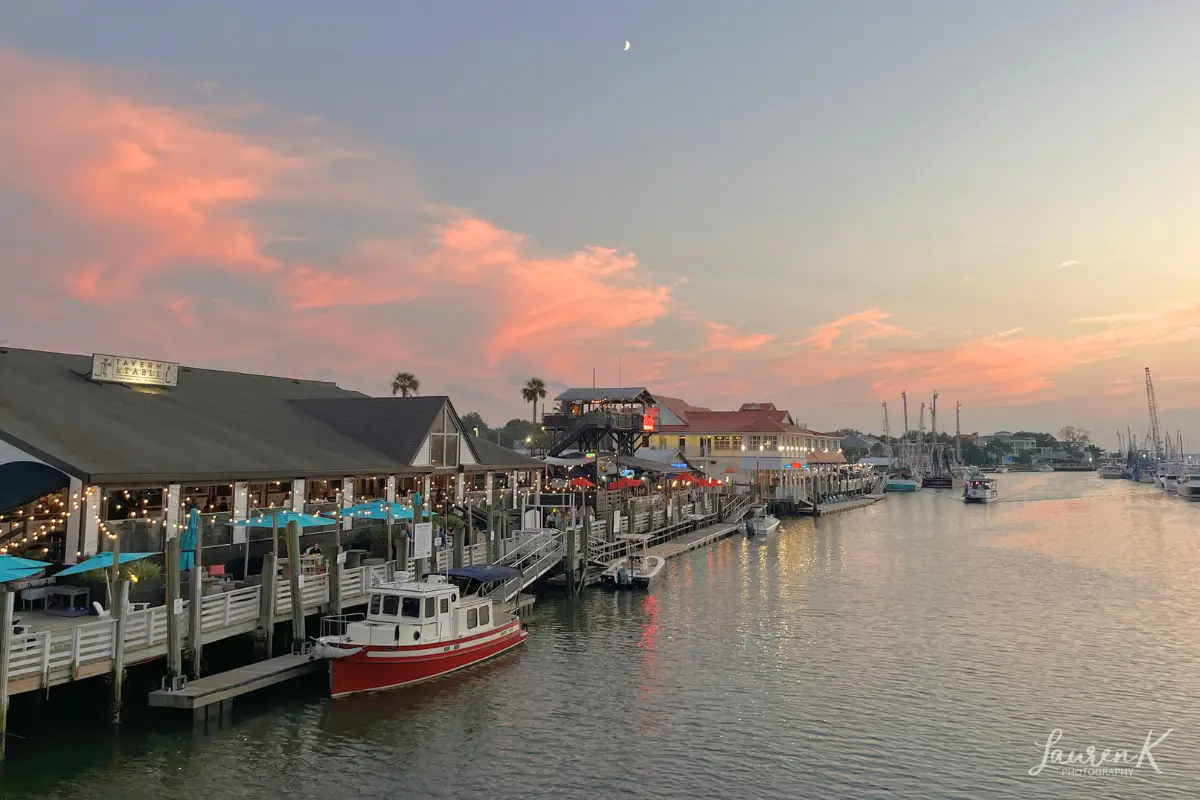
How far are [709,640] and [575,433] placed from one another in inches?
1547

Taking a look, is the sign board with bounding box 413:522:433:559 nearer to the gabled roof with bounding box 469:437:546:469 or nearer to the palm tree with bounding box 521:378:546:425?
the gabled roof with bounding box 469:437:546:469

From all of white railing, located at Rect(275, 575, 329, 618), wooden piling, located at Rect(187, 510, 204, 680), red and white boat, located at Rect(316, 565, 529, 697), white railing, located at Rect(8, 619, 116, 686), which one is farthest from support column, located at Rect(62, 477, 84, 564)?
red and white boat, located at Rect(316, 565, 529, 697)

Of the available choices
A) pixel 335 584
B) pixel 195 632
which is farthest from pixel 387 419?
pixel 195 632

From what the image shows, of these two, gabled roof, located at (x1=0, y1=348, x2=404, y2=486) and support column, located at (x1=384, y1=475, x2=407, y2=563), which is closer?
gabled roof, located at (x1=0, y1=348, x2=404, y2=486)

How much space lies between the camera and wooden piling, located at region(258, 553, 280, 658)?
25484 millimetres

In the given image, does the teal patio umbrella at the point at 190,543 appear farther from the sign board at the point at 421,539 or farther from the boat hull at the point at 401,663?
the sign board at the point at 421,539

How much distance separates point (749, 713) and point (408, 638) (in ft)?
36.9

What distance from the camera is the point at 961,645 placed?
34062 millimetres

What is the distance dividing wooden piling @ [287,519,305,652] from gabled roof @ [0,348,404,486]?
195 inches

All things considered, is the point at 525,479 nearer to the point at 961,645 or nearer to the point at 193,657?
the point at 961,645

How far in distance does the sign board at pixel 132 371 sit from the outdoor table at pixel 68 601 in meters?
15.4

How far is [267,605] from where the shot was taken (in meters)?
25.6

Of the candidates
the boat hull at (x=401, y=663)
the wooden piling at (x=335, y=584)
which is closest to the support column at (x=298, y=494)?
the wooden piling at (x=335, y=584)

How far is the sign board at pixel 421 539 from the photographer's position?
31922 millimetres
